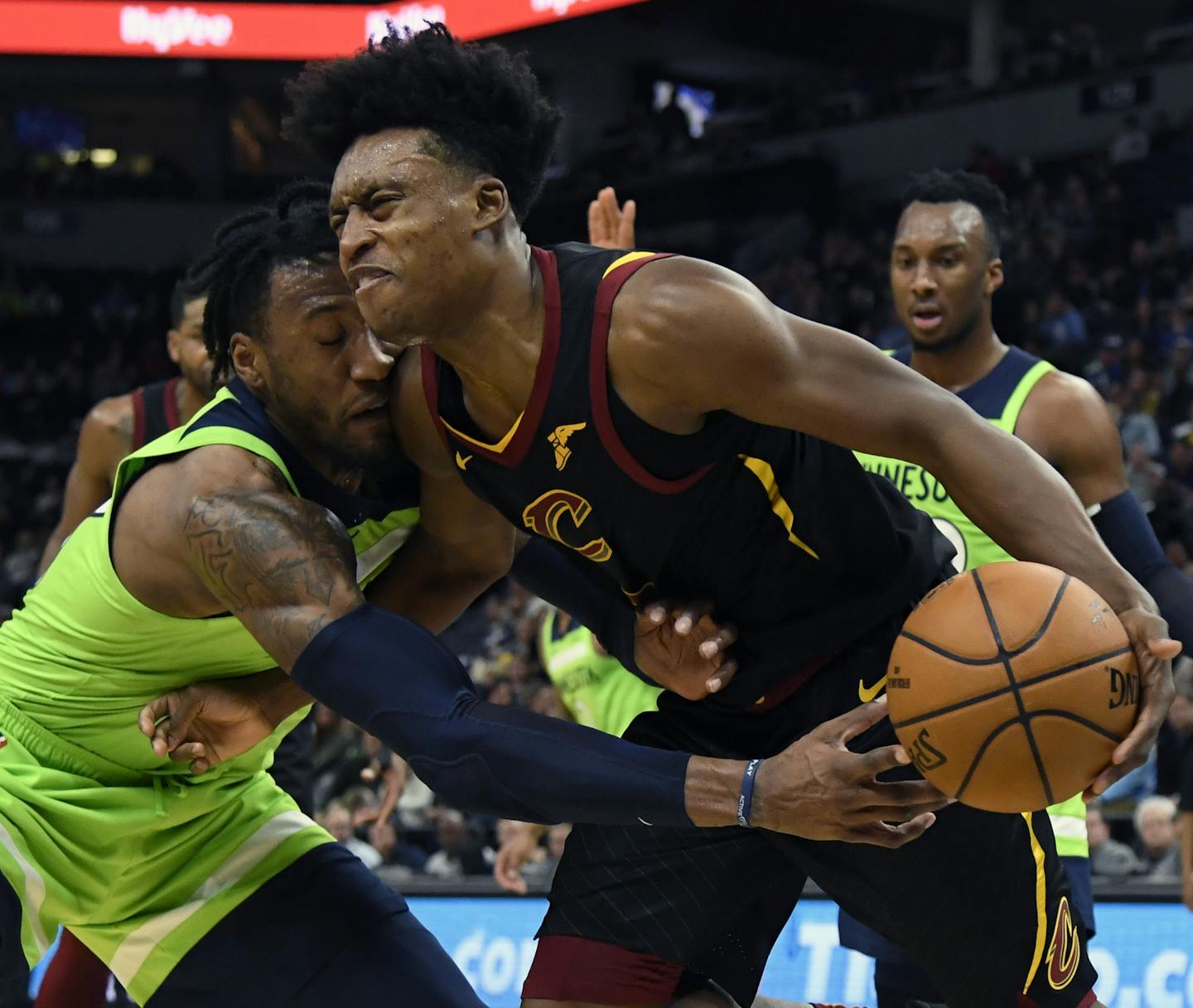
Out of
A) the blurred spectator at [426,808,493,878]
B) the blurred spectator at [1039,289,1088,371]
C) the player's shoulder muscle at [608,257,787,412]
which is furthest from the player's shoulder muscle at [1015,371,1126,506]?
the blurred spectator at [1039,289,1088,371]

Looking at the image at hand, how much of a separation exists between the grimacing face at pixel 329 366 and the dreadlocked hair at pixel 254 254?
0.05 metres

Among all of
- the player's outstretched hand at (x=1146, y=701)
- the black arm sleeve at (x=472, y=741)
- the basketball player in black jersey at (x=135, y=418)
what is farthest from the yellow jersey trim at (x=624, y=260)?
the basketball player in black jersey at (x=135, y=418)

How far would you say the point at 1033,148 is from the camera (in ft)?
51.9

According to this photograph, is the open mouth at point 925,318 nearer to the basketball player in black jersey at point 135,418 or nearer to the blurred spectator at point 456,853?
the basketball player in black jersey at point 135,418

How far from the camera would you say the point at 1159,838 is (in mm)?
6715

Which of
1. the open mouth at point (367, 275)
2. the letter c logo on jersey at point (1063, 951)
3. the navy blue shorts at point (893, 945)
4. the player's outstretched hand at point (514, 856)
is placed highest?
A: the open mouth at point (367, 275)

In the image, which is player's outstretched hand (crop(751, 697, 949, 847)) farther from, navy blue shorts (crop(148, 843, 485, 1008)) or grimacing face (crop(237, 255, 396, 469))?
grimacing face (crop(237, 255, 396, 469))

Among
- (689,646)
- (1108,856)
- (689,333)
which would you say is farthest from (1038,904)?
(1108,856)

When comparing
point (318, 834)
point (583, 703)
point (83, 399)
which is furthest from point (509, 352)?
point (83, 399)

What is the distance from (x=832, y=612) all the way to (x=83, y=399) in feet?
59.5

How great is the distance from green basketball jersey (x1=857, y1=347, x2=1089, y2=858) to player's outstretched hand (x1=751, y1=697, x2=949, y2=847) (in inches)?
68.2

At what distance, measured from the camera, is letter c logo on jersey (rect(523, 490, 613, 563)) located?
266cm

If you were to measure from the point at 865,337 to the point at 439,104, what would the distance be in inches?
410

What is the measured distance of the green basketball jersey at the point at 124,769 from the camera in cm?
291
